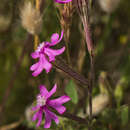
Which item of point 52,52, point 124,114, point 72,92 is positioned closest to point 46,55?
point 52,52

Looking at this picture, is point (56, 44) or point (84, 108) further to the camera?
point (84, 108)

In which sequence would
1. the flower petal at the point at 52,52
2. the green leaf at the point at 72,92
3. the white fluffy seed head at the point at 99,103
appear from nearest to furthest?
the flower petal at the point at 52,52 < the green leaf at the point at 72,92 < the white fluffy seed head at the point at 99,103

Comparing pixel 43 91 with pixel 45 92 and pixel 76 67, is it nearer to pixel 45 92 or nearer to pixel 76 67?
pixel 45 92

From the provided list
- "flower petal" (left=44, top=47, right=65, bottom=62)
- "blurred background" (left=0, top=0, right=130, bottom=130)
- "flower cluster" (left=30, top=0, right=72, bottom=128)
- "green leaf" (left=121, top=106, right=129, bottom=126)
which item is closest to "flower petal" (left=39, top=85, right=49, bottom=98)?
"flower cluster" (left=30, top=0, right=72, bottom=128)

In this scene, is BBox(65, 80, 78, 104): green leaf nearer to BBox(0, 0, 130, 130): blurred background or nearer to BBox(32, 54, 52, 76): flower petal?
BBox(0, 0, 130, 130): blurred background

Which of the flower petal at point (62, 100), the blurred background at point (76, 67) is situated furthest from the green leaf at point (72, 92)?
the flower petal at point (62, 100)

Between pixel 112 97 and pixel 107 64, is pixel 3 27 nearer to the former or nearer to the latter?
pixel 107 64

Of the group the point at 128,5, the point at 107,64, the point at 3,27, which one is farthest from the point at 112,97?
the point at 128,5

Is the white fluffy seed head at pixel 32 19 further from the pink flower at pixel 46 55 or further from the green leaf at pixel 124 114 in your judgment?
the green leaf at pixel 124 114
